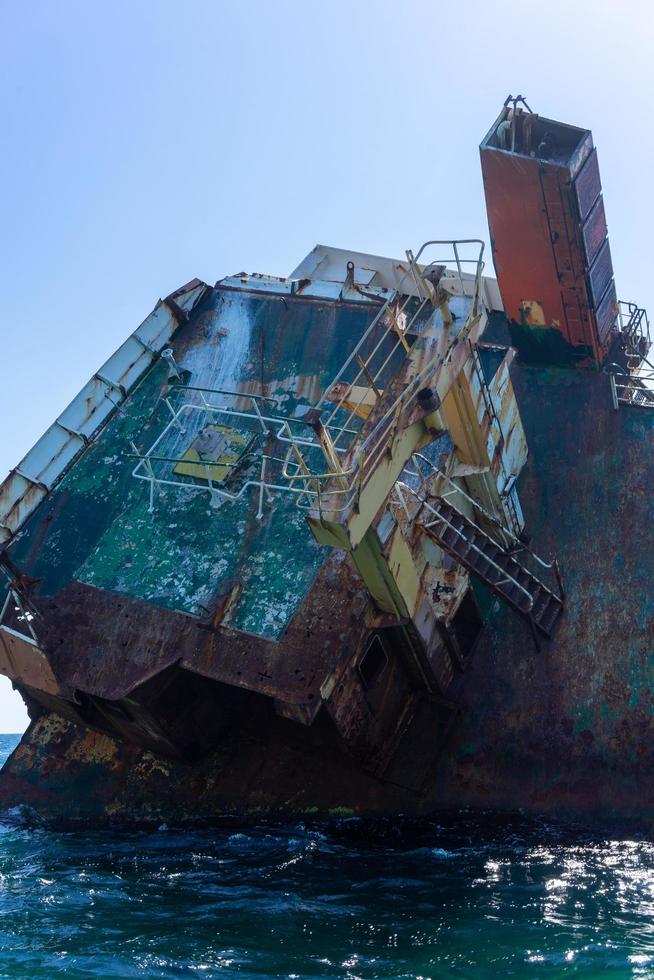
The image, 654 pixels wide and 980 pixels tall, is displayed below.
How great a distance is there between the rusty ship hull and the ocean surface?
0.68 m

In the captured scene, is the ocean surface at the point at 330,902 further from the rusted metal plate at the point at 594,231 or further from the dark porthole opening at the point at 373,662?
the rusted metal plate at the point at 594,231

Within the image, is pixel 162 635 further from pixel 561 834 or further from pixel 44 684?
pixel 561 834

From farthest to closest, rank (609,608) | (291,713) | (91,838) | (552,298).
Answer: (552,298)
(609,608)
(91,838)
(291,713)

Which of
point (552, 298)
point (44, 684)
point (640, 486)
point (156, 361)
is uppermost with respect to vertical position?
point (552, 298)

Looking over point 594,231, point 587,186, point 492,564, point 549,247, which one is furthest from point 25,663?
point 587,186

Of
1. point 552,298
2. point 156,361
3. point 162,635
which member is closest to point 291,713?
point 162,635

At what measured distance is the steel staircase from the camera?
37.9 feet

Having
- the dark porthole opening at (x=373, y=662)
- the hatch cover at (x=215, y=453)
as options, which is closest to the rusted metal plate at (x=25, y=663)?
the hatch cover at (x=215, y=453)

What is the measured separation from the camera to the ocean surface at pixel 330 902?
27.3ft

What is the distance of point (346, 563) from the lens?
11359mm

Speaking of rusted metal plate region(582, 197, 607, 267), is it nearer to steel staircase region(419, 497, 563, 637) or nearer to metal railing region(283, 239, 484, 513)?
metal railing region(283, 239, 484, 513)

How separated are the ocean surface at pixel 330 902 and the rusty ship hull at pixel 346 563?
2.22 ft

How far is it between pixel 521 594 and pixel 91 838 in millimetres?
5467

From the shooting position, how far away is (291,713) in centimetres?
1046
